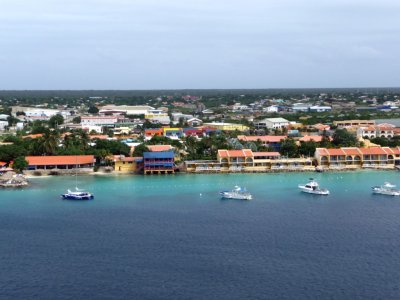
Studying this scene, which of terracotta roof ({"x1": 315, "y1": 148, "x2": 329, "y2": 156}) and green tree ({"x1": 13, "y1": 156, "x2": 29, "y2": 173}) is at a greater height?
terracotta roof ({"x1": 315, "y1": 148, "x2": 329, "y2": 156})

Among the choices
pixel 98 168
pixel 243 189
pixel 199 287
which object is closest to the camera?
pixel 199 287

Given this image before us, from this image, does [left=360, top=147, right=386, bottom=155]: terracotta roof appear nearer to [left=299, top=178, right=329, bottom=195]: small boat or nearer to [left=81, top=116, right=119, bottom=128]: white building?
[left=299, top=178, right=329, bottom=195]: small boat

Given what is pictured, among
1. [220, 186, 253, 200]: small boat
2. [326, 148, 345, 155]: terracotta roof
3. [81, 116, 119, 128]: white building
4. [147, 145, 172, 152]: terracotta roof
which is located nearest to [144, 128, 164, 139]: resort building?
[81, 116, 119, 128]: white building

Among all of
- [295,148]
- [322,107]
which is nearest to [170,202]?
[295,148]

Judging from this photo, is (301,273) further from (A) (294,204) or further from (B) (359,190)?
(B) (359,190)

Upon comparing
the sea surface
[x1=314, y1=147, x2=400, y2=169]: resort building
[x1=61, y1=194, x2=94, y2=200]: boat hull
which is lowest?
the sea surface

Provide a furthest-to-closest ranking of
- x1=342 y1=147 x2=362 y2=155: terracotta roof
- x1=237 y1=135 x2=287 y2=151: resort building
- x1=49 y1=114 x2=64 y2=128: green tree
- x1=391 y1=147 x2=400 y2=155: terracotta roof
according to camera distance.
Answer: x1=49 y1=114 x2=64 y2=128: green tree
x1=237 y1=135 x2=287 y2=151: resort building
x1=391 y1=147 x2=400 y2=155: terracotta roof
x1=342 y1=147 x2=362 y2=155: terracotta roof

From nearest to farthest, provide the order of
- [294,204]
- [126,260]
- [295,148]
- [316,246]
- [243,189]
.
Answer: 1. [126,260]
2. [316,246]
3. [294,204]
4. [243,189]
5. [295,148]

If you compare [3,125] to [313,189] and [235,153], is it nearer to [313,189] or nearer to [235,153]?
[235,153]
